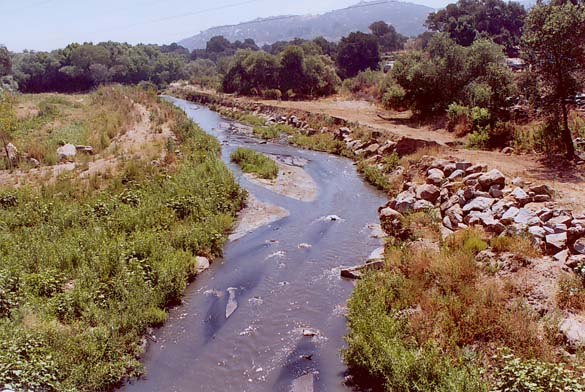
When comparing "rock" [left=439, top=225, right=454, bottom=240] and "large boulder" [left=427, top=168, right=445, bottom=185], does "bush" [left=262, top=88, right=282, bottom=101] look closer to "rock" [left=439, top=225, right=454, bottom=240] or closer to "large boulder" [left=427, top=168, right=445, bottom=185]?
"large boulder" [left=427, top=168, right=445, bottom=185]

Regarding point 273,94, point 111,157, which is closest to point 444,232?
point 111,157

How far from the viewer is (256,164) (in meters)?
27.0

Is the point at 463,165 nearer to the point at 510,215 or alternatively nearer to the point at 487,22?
the point at 510,215

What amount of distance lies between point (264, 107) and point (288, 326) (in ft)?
125

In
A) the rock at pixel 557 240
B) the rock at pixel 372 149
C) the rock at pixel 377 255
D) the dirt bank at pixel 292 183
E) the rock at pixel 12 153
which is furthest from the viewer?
the rock at pixel 372 149

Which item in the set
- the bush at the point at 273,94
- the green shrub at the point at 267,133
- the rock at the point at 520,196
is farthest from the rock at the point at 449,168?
the bush at the point at 273,94

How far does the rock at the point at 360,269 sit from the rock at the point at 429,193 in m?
5.48

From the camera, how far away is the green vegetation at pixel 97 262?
9391 mm

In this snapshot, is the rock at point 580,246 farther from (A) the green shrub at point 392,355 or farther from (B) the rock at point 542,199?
(A) the green shrub at point 392,355

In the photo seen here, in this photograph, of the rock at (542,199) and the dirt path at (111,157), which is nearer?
the rock at (542,199)

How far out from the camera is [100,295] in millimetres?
11820

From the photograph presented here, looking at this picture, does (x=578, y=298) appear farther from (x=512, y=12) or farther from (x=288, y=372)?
(x=512, y=12)

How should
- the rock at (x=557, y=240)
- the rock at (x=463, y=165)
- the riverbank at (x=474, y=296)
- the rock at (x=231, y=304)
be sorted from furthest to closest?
the rock at (x=463, y=165)
the rock at (x=231, y=304)
the rock at (x=557, y=240)
the riverbank at (x=474, y=296)

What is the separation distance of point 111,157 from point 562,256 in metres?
22.1
